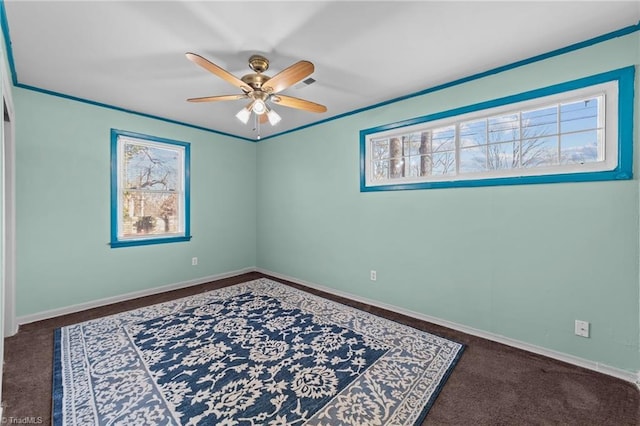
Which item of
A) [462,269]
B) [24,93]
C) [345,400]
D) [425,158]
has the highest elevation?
[24,93]

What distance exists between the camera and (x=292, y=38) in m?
2.12

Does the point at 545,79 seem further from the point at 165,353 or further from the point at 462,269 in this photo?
the point at 165,353

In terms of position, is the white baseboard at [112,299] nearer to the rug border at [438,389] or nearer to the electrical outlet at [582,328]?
the rug border at [438,389]

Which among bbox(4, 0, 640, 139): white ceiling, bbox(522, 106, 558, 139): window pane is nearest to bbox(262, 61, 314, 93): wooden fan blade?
bbox(4, 0, 640, 139): white ceiling

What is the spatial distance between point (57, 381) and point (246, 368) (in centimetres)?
133

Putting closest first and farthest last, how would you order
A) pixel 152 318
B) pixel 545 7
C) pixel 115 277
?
pixel 545 7 → pixel 152 318 → pixel 115 277

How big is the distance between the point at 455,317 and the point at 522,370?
30.2 inches

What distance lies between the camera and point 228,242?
484 cm

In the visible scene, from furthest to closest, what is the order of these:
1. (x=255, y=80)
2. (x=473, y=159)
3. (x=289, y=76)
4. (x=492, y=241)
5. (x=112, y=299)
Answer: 1. (x=112, y=299)
2. (x=473, y=159)
3. (x=492, y=241)
4. (x=255, y=80)
5. (x=289, y=76)

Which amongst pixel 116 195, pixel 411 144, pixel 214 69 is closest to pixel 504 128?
pixel 411 144

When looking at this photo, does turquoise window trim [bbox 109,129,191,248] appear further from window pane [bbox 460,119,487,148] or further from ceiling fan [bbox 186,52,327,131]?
window pane [bbox 460,119,487,148]

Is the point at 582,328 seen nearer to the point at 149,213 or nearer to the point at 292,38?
the point at 292,38

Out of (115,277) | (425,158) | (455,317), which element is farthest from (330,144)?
(115,277)

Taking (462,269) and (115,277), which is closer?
(462,269)
